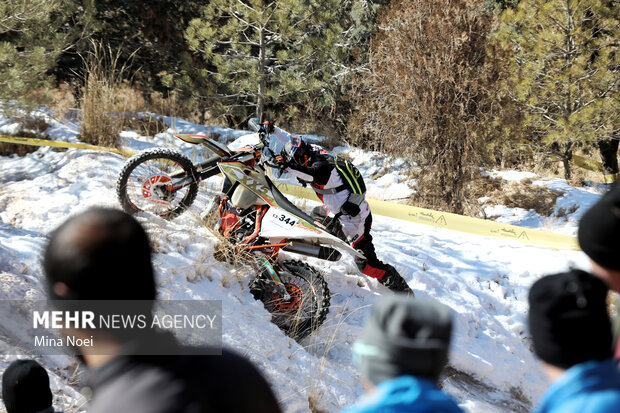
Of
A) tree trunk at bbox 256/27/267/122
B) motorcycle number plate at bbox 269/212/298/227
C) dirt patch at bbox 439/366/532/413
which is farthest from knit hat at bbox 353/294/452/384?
tree trunk at bbox 256/27/267/122

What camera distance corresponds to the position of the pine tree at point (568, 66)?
898cm

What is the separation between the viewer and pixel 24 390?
169 centimetres

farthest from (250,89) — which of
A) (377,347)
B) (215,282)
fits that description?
(377,347)

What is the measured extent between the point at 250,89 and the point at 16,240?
21.5 feet

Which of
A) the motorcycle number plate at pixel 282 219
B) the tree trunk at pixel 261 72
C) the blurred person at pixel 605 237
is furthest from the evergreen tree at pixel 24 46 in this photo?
the blurred person at pixel 605 237

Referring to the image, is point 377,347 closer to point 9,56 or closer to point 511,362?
point 511,362

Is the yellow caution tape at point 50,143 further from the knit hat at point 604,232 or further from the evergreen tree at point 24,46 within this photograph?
the knit hat at point 604,232

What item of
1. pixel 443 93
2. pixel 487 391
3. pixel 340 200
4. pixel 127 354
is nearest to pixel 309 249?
pixel 340 200

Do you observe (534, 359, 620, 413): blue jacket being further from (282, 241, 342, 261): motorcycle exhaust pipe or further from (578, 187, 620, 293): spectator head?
(282, 241, 342, 261): motorcycle exhaust pipe

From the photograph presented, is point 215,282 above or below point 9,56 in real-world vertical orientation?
below

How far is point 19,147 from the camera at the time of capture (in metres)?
5.85

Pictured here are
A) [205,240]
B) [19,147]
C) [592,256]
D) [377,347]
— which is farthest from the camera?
[19,147]

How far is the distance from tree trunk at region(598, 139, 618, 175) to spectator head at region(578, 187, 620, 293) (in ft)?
33.0

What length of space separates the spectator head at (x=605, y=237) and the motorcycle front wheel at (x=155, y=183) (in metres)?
3.39
